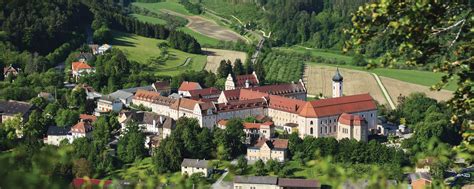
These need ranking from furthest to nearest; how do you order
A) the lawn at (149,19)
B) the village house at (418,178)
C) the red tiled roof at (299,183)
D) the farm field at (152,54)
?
the lawn at (149,19) < the farm field at (152,54) < the red tiled roof at (299,183) < the village house at (418,178)

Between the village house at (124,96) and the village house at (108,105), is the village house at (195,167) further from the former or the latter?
the village house at (124,96)

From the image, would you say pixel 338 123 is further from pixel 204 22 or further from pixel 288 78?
pixel 204 22

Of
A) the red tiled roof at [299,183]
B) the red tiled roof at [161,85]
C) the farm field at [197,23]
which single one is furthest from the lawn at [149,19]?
the red tiled roof at [299,183]

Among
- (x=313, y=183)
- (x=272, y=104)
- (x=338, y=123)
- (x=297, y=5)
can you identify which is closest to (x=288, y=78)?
(x=272, y=104)

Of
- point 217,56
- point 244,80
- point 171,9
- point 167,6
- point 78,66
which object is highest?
point 167,6

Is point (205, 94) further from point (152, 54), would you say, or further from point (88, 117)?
point (152, 54)

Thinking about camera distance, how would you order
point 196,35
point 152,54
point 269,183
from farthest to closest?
point 196,35
point 152,54
point 269,183

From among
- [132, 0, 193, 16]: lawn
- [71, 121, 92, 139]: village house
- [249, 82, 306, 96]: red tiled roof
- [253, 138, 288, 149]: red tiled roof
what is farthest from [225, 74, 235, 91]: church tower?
[132, 0, 193, 16]: lawn

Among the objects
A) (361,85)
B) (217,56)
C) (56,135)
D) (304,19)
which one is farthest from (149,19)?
(56,135)
